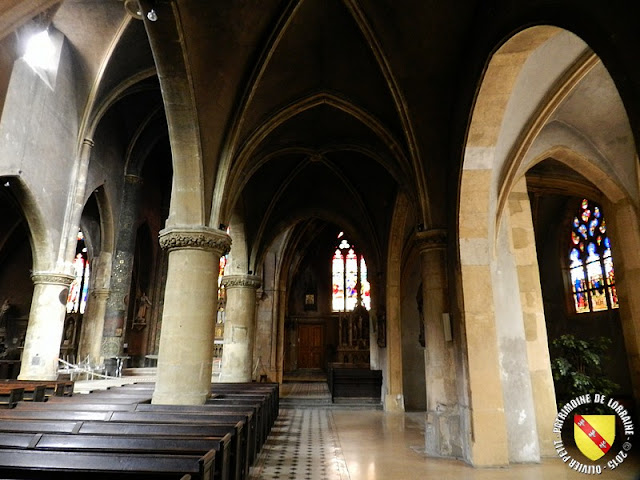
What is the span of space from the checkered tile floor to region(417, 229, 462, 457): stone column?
192 cm

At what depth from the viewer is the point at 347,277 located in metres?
26.8

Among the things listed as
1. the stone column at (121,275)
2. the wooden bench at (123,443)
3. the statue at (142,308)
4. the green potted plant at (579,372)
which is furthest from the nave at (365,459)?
the statue at (142,308)

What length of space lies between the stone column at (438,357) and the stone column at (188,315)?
4406 millimetres

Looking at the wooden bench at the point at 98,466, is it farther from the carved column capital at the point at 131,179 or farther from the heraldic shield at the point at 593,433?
the carved column capital at the point at 131,179

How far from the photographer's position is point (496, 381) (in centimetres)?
699

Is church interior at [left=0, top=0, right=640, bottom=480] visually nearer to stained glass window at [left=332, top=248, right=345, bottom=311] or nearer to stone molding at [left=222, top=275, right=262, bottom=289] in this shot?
stone molding at [left=222, top=275, right=262, bottom=289]

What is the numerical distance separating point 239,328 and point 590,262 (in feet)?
42.0

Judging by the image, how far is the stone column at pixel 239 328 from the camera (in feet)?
46.6

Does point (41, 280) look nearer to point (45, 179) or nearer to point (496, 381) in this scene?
point (45, 179)

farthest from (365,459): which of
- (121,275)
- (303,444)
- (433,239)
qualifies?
(121,275)

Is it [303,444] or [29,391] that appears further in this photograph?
[29,391]

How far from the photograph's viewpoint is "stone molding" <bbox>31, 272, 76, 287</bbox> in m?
12.1

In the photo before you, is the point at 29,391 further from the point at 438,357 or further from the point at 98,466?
the point at 438,357


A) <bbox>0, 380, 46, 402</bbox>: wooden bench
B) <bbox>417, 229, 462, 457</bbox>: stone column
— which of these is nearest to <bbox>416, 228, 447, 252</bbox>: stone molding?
<bbox>417, 229, 462, 457</bbox>: stone column
